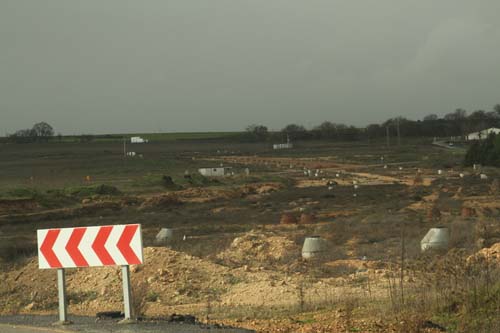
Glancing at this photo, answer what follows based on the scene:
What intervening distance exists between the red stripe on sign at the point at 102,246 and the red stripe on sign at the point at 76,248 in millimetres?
215

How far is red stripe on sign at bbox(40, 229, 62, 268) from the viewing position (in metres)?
9.96

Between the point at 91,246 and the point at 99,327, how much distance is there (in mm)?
988

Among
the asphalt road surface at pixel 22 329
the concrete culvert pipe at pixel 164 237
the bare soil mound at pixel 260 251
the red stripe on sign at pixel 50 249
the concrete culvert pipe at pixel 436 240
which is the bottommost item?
the concrete culvert pipe at pixel 164 237

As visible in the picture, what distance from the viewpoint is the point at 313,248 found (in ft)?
63.3

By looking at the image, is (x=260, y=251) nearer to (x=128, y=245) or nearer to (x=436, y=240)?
(x=436, y=240)

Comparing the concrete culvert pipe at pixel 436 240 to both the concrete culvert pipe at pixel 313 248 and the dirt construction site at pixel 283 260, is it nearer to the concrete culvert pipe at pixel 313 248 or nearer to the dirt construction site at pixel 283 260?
the dirt construction site at pixel 283 260

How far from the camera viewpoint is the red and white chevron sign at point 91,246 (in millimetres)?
9359

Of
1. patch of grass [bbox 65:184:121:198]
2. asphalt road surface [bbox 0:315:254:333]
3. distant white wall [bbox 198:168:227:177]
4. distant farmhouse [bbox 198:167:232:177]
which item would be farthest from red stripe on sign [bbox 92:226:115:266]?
distant white wall [bbox 198:168:227:177]

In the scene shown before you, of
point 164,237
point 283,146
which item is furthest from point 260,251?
point 283,146

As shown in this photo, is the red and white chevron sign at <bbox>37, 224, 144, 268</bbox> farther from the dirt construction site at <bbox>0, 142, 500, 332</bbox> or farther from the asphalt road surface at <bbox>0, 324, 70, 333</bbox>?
the dirt construction site at <bbox>0, 142, 500, 332</bbox>

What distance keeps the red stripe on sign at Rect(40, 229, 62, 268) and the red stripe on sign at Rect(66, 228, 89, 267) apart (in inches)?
9.3

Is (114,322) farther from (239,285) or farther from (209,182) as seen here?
(209,182)

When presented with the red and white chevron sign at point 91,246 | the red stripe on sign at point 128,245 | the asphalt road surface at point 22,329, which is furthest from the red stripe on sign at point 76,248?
the asphalt road surface at point 22,329

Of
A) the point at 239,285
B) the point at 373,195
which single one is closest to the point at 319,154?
the point at 373,195
